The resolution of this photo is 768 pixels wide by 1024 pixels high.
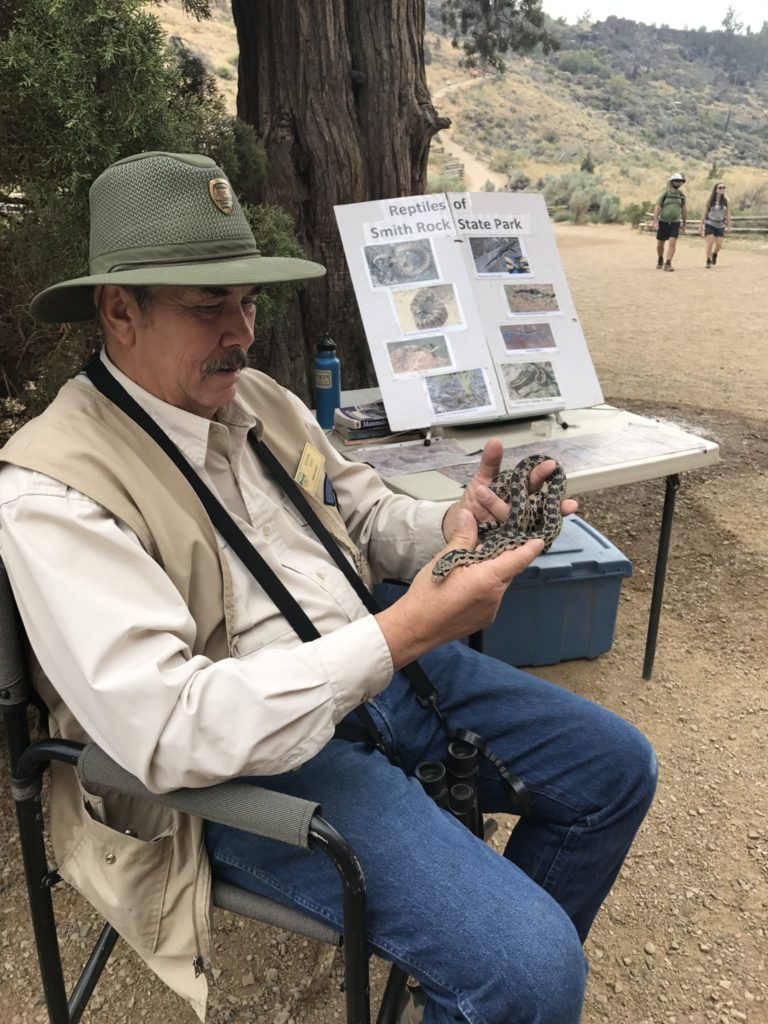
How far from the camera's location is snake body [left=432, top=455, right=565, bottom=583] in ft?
6.70

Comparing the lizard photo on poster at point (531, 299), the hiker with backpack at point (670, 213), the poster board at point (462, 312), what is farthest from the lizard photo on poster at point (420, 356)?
the hiker with backpack at point (670, 213)

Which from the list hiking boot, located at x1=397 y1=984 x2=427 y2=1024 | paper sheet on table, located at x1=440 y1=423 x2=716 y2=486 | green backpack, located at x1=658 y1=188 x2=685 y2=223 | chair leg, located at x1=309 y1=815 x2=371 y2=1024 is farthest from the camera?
green backpack, located at x1=658 y1=188 x2=685 y2=223

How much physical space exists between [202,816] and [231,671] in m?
0.26

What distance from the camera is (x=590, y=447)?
3.21 m

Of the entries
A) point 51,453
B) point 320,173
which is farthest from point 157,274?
point 320,173

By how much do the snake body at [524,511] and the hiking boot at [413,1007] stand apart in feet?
3.38

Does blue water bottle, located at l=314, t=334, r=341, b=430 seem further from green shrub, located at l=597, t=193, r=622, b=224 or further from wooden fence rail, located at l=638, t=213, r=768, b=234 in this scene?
green shrub, located at l=597, t=193, r=622, b=224

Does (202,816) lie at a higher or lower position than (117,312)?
lower

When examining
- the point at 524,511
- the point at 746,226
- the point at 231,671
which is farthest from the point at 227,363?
the point at 746,226

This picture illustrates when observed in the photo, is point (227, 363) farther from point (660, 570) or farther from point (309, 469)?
point (660, 570)

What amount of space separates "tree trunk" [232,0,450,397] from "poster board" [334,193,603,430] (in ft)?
2.47

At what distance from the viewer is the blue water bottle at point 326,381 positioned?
3.31 m

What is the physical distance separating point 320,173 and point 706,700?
3.27 meters

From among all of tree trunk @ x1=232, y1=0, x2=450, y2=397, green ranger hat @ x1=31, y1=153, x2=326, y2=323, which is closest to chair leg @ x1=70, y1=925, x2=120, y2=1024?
green ranger hat @ x1=31, y1=153, x2=326, y2=323
